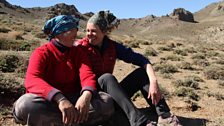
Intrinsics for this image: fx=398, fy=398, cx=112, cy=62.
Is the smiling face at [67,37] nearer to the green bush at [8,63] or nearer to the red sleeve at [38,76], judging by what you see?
the red sleeve at [38,76]

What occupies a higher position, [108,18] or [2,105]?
[108,18]

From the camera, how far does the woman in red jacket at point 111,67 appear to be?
519 centimetres

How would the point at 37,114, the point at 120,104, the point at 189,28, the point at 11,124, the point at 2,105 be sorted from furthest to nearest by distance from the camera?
the point at 189,28, the point at 2,105, the point at 11,124, the point at 120,104, the point at 37,114

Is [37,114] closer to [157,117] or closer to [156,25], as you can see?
[157,117]

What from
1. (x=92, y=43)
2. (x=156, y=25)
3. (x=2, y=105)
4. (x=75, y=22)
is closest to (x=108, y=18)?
(x=92, y=43)

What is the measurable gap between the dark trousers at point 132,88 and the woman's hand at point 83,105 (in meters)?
0.53

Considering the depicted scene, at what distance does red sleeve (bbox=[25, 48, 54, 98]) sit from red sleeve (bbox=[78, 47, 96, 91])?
47 cm

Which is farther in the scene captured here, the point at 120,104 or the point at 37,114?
the point at 120,104

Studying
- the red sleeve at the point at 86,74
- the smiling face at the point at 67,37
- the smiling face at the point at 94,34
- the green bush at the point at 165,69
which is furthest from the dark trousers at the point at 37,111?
the green bush at the point at 165,69

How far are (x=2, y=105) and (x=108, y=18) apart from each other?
2.47m

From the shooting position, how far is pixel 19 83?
8.04 m

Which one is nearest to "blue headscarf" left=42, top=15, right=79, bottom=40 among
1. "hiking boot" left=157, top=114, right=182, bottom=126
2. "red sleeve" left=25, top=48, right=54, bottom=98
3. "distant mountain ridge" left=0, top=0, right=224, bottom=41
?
"red sleeve" left=25, top=48, right=54, bottom=98

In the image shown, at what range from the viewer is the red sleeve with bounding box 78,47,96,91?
190 inches

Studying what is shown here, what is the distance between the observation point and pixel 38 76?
4699 millimetres
